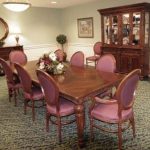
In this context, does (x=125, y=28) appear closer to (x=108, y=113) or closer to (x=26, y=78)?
(x=26, y=78)

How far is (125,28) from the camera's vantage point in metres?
5.35

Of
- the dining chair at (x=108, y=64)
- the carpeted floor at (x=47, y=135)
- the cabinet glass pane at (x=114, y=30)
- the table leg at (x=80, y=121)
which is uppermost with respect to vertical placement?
the cabinet glass pane at (x=114, y=30)

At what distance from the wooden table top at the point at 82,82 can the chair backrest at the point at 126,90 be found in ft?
1.16

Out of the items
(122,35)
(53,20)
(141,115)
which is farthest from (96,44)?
(141,115)

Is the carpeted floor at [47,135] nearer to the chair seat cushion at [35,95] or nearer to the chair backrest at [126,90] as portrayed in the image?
the chair seat cushion at [35,95]

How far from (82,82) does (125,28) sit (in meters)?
3.17

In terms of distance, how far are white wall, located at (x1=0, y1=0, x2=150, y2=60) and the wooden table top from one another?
3671 millimetres

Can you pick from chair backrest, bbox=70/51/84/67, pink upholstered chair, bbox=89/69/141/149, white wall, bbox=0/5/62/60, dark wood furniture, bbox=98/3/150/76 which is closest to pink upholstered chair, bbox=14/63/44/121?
pink upholstered chair, bbox=89/69/141/149

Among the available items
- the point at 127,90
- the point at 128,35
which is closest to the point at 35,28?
the point at 128,35

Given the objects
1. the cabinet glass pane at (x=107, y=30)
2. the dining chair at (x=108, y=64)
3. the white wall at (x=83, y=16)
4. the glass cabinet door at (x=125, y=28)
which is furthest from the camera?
the white wall at (x=83, y=16)

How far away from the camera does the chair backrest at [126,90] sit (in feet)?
6.93

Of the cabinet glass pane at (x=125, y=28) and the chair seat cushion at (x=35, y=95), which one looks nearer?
the chair seat cushion at (x=35, y=95)

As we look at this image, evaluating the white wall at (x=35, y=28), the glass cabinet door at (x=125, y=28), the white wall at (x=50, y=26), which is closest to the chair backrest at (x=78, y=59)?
the glass cabinet door at (x=125, y=28)

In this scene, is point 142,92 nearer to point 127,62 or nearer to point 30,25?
point 127,62
